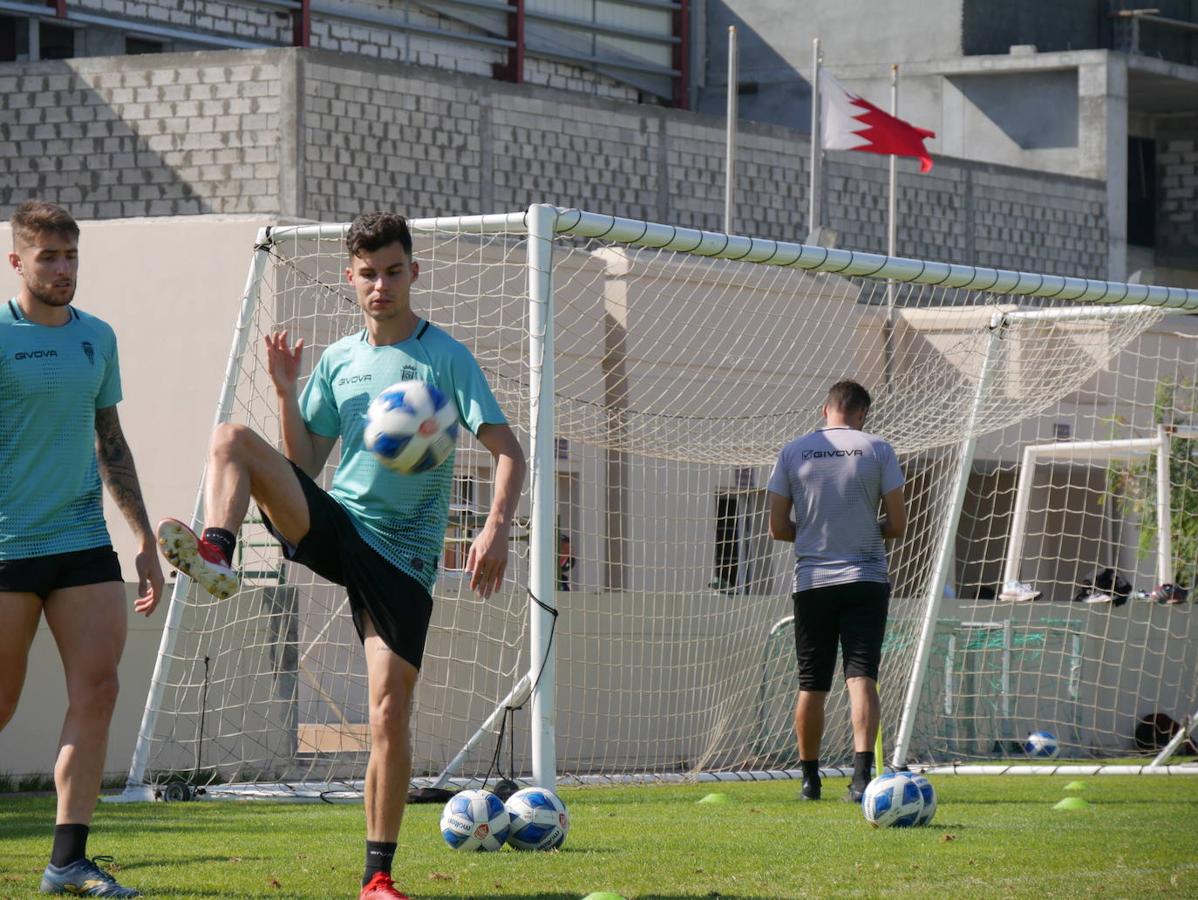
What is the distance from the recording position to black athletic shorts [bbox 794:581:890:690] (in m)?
8.67

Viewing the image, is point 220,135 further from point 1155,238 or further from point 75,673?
point 1155,238

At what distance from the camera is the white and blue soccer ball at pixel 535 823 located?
674 centimetres

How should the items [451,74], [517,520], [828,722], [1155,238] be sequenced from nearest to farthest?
[517,520], [828,722], [451,74], [1155,238]

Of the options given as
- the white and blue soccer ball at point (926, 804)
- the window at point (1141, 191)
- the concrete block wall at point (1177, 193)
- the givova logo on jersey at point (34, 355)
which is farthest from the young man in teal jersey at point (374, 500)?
the window at point (1141, 191)

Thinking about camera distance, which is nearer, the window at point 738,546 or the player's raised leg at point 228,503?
the player's raised leg at point 228,503

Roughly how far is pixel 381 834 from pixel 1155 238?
3571 cm

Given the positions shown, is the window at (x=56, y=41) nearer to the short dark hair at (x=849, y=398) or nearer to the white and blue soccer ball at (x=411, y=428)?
the short dark hair at (x=849, y=398)

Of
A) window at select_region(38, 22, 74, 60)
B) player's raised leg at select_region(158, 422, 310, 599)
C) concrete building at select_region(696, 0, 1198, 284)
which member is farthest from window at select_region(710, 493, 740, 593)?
concrete building at select_region(696, 0, 1198, 284)

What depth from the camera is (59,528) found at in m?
5.33

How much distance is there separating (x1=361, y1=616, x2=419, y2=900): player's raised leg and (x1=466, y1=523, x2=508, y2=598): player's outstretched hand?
1.02 feet

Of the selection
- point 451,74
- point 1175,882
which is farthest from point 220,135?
point 1175,882

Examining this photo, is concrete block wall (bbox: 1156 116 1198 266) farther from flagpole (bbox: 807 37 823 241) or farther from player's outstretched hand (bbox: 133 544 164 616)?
player's outstretched hand (bbox: 133 544 164 616)

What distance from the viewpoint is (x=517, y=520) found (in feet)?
40.1

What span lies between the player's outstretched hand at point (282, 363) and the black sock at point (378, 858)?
4.28ft
